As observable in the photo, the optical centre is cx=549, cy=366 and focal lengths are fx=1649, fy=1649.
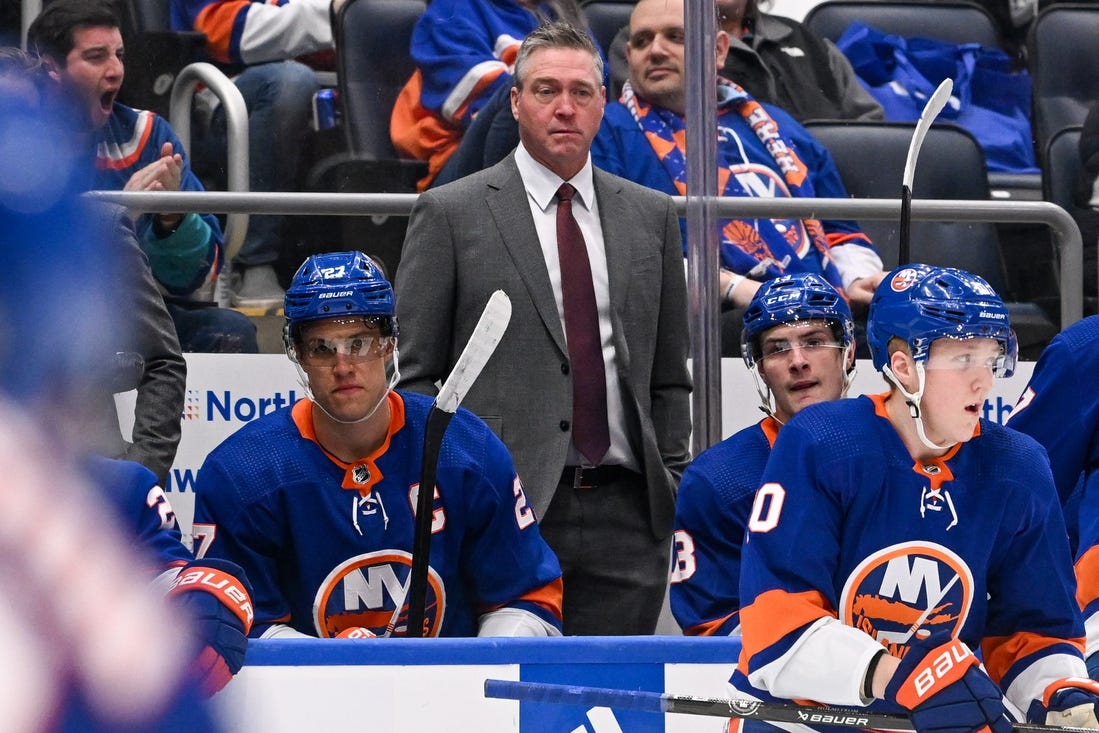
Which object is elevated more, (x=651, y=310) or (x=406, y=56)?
(x=406, y=56)

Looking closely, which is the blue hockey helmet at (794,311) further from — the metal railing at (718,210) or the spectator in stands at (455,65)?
the spectator in stands at (455,65)

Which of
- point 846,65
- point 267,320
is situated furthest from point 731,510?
point 846,65

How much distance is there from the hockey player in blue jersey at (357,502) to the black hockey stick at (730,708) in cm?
54

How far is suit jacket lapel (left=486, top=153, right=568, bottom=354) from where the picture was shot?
3070mm

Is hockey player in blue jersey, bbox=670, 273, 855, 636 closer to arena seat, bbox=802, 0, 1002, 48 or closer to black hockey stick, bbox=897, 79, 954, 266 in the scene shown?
black hockey stick, bbox=897, 79, 954, 266

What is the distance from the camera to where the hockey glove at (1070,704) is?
6.91ft

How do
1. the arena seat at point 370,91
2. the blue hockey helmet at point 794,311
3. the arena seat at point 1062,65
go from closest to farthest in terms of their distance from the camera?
the blue hockey helmet at point 794,311, the arena seat at point 370,91, the arena seat at point 1062,65

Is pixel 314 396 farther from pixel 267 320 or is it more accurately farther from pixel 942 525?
pixel 942 525

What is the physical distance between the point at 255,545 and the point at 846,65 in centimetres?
233

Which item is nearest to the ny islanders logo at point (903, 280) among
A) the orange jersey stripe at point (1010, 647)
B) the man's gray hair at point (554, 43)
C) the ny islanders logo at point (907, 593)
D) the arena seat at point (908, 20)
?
the ny islanders logo at point (907, 593)

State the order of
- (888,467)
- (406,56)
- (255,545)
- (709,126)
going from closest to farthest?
(888,467) → (255,545) → (709,126) → (406,56)

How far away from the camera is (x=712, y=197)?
3.02 meters

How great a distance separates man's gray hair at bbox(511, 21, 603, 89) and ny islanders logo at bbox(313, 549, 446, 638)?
105 cm

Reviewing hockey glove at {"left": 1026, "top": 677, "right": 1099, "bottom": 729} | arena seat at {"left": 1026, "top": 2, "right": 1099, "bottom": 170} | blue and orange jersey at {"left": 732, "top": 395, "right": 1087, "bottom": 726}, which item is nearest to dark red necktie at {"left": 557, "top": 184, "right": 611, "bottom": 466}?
blue and orange jersey at {"left": 732, "top": 395, "right": 1087, "bottom": 726}
